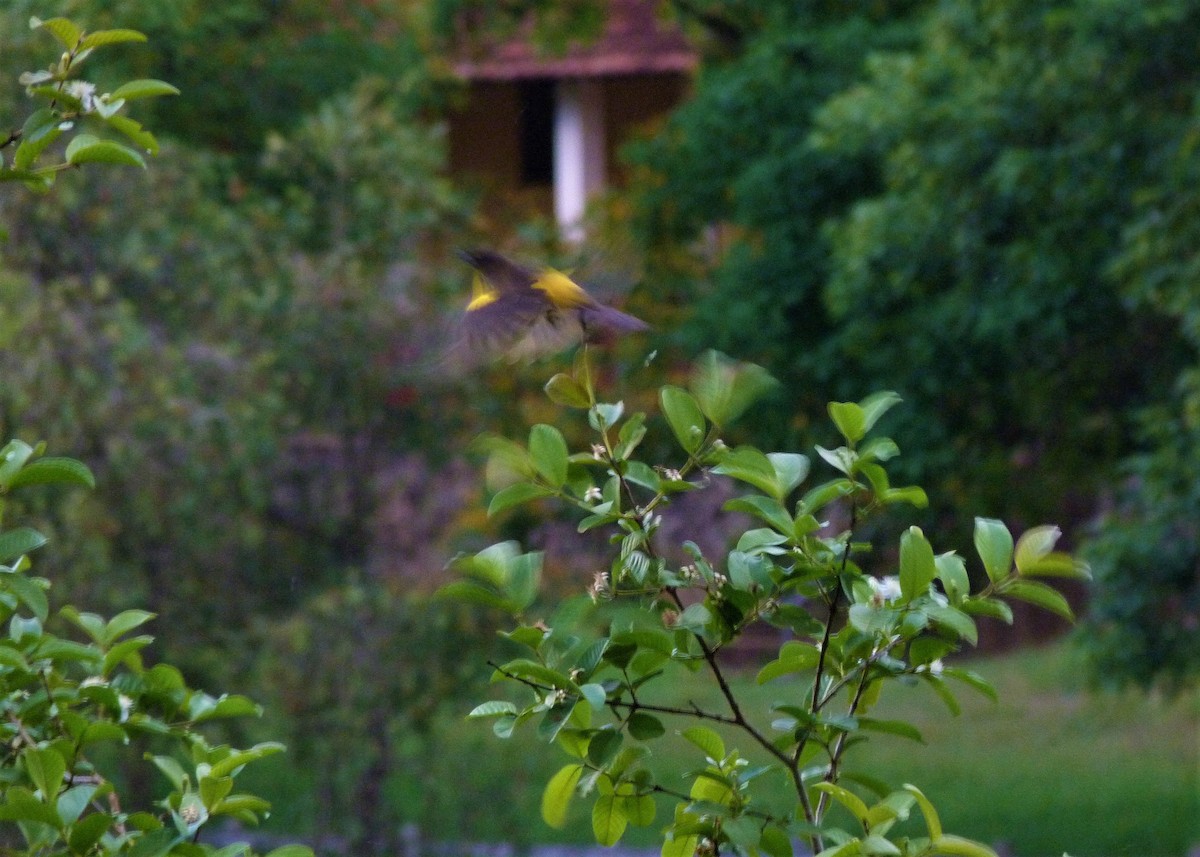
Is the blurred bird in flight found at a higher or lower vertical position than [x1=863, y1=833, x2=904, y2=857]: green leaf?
higher

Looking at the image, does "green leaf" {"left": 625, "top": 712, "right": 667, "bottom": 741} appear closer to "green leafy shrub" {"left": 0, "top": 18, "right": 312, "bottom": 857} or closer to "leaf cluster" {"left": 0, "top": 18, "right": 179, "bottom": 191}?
"green leafy shrub" {"left": 0, "top": 18, "right": 312, "bottom": 857}

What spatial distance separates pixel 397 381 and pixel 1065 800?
484 cm

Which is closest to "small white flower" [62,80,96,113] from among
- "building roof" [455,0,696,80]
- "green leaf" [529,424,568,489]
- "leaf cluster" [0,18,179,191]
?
"leaf cluster" [0,18,179,191]

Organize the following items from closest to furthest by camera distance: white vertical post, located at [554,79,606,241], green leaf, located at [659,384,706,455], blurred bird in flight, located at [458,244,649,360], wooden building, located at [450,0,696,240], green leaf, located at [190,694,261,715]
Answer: green leaf, located at [659,384,706,455], green leaf, located at [190,694,261,715], blurred bird in flight, located at [458,244,649,360], wooden building, located at [450,0,696,240], white vertical post, located at [554,79,606,241]

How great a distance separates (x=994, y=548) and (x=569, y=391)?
0.51 m

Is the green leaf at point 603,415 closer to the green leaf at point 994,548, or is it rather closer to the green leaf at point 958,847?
the green leaf at point 994,548

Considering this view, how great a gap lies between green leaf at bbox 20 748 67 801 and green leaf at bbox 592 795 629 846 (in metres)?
0.62

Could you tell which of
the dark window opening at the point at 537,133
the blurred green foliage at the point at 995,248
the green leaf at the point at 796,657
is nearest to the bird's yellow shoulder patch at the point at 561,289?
the green leaf at the point at 796,657

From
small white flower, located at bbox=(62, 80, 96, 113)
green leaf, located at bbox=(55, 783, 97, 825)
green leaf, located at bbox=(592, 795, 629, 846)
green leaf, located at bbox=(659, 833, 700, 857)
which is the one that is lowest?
green leaf, located at bbox=(659, 833, 700, 857)

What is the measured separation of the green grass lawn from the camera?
266 inches

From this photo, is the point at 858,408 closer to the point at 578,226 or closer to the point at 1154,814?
the point at 578,226

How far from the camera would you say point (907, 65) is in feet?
21.1

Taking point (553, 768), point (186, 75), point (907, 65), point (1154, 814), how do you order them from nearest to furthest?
point (907, 65) → point (186, 75) → point (553, 768) → point (1154, 814)

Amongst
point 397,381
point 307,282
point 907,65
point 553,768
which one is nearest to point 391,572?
point 397,381
